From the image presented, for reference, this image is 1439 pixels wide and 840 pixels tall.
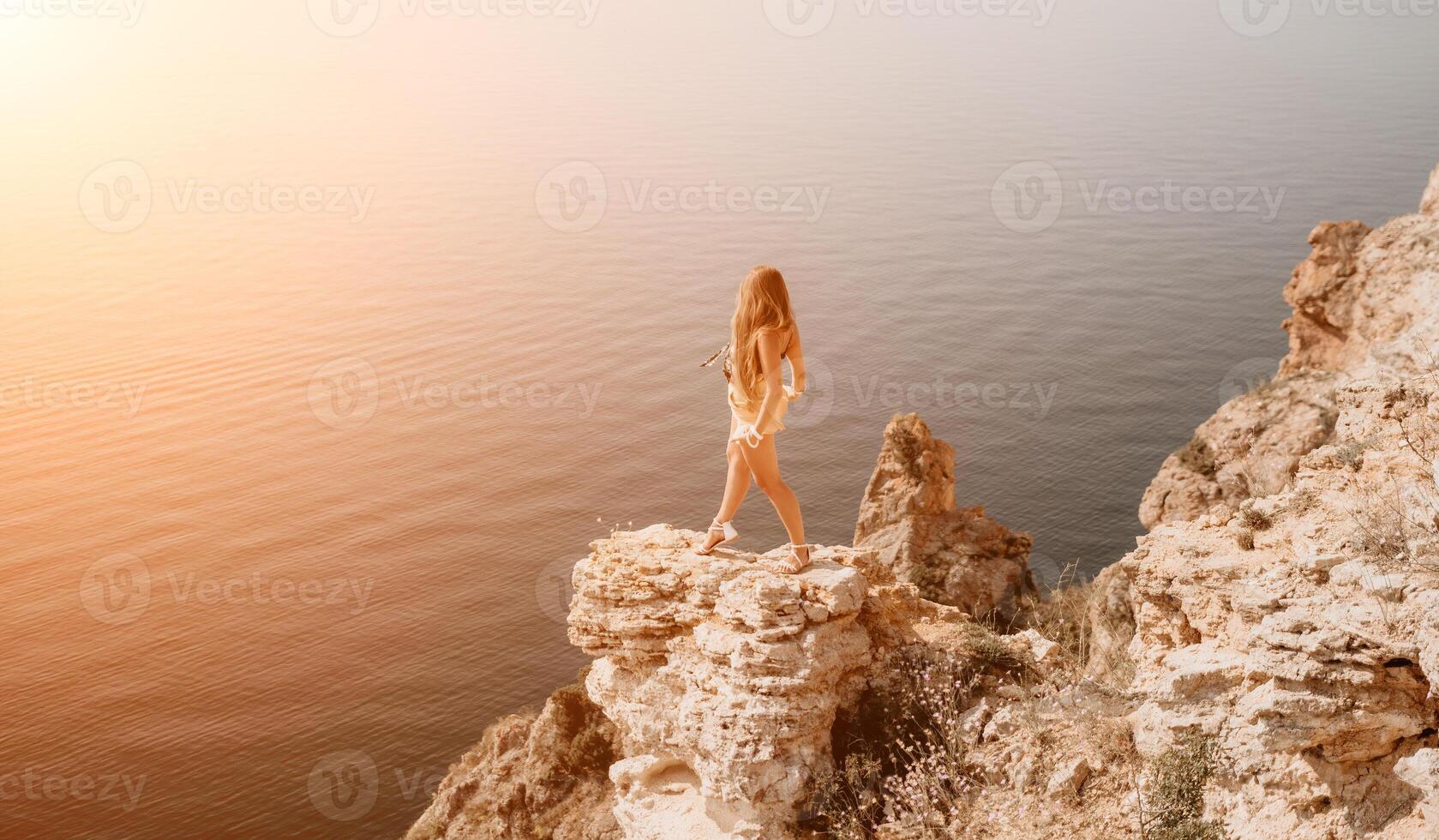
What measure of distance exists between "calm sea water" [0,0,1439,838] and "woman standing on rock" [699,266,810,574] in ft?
94.4

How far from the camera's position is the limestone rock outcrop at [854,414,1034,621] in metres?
27.7

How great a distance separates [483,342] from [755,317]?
68.6 meters

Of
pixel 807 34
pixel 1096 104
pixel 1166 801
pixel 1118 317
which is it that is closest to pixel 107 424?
pixel 1118 317

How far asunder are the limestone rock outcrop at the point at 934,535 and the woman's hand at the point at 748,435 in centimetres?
1953

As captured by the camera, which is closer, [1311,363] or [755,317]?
[755,317]

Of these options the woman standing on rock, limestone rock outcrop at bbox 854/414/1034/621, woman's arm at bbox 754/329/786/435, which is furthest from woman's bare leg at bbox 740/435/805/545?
limestone rock outcrop at bbox 854/414/1034/621

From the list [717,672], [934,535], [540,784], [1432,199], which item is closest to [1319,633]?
[717,672]

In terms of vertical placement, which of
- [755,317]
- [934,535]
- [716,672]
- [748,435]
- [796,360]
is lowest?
[934,535]

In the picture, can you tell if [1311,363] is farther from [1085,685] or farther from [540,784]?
[1085,685]

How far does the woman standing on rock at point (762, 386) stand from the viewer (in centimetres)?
767

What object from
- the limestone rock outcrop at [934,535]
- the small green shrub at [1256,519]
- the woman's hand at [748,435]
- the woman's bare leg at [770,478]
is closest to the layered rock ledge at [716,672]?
the woman's bare leg at [770,478]

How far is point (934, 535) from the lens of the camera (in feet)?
94.6

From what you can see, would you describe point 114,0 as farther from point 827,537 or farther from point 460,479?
point 827,537

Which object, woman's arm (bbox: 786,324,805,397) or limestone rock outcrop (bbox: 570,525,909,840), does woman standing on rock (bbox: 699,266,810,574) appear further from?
limestone rock outcrop (bbox: 570,525,909,840)
